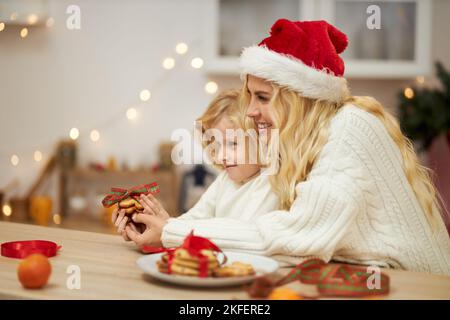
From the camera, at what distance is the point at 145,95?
3.45 meters

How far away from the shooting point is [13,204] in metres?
3.44

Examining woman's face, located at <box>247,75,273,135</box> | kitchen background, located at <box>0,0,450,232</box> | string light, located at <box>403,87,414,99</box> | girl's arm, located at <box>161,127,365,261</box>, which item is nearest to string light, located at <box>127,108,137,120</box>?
kitchen background, located at <box>0,0,450,232</box>

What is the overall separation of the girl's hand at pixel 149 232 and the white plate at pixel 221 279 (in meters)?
0.20

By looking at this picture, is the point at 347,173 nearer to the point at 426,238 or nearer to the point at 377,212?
the point at 377,212

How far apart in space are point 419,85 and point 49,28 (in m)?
2.21

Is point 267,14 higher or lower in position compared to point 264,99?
higher

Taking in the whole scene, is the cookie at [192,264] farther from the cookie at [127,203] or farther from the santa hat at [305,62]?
the santa hat at [305,62]

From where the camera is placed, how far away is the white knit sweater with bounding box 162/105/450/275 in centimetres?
114

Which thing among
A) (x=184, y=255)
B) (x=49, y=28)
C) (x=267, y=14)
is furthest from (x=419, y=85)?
(x=184, y=255)

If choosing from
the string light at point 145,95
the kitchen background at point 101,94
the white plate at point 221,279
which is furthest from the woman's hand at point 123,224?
the string light at point 145,95

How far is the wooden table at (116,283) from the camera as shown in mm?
916

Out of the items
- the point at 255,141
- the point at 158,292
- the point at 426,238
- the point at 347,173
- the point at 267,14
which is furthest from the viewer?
the point at 267,14

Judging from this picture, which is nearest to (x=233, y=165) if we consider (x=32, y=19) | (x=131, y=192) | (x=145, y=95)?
(x=131, y=192)

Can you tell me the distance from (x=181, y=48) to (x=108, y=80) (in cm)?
47
